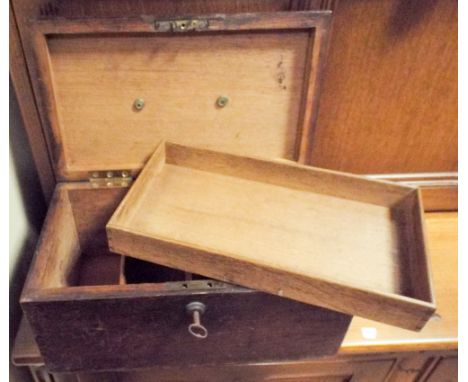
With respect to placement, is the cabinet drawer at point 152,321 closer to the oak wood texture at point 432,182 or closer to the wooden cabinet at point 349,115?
the wooden cabinet at point 349,115

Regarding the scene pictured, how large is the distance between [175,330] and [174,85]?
44 cm

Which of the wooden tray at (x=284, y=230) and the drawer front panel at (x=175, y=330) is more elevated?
the wooden tray at (x=284, y=230)

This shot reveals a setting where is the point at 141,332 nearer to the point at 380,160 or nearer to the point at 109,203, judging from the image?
the point at 109,203

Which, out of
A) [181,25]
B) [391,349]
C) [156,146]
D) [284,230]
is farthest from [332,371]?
[181,25]

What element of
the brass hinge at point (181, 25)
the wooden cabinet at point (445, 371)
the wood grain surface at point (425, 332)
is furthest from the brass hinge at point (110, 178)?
the wooden cabinet at point (445, 371)

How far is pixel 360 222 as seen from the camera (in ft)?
2.81

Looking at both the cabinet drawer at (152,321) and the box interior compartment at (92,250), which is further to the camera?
the box interior compartment at (92,250)

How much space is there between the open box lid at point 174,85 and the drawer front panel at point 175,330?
0.31 metres

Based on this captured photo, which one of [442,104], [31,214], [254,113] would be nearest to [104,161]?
[31,214]

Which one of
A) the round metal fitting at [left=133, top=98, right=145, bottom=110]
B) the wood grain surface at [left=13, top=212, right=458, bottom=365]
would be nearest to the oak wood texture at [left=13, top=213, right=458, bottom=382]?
the wood grain surface at [left=13, top=212, right=458, bottom=365]

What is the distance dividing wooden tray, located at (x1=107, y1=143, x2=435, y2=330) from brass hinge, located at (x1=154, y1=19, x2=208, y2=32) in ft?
0.76

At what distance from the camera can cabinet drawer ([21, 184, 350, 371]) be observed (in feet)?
2.32

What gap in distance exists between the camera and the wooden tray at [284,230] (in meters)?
0.69

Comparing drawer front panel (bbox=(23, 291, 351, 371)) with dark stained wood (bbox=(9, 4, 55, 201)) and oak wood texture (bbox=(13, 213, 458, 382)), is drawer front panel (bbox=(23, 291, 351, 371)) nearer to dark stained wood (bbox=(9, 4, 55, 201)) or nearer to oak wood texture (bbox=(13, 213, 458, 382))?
oak wood texture (bbox=(13, 213, 458, 382))
